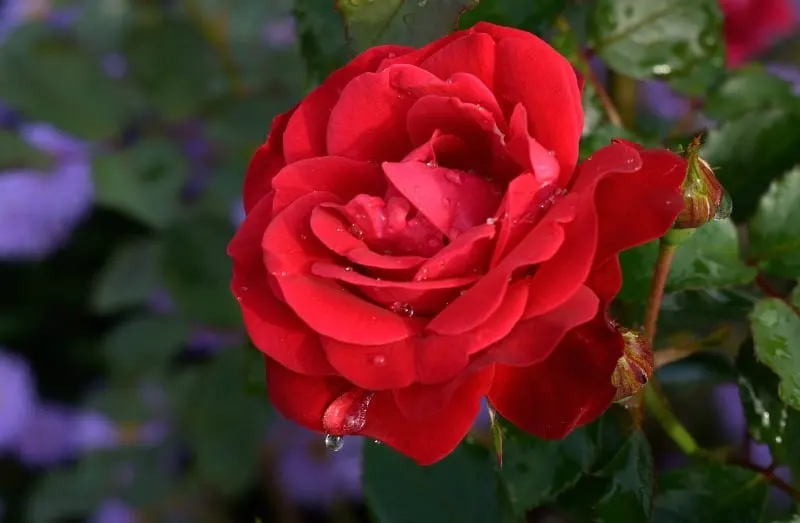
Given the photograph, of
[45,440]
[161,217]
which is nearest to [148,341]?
[161,217]

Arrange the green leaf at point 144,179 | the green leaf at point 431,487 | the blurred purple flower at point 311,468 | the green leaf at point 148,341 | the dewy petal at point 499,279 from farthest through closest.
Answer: the blurred purple flower at point 311,468 < the green leaf at point 148,341 < the green leaf at point 144,179 < the green leaf at point 431,487 < the dewy petal at point 499,279

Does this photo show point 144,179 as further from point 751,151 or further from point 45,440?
point 751,151

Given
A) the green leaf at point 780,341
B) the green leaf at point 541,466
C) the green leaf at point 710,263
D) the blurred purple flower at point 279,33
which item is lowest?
the blurred purple flower at point 279,33

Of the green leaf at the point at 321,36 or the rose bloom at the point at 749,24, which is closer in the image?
the green leaf at the point at 321,36

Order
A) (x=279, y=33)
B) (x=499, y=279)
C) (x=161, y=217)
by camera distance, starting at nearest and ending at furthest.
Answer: (x=499, y=279) < (x=161, y=217) < (x=279, y=33)

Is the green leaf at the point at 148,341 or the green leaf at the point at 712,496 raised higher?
the green leaf at the point at 712,496

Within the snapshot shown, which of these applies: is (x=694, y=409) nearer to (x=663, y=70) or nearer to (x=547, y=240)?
(x=663, y=70)

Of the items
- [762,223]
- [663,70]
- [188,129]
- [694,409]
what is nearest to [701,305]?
[762,223]

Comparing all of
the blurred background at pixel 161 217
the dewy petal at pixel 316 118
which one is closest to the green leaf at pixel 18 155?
the blurred background at pixel 161 217

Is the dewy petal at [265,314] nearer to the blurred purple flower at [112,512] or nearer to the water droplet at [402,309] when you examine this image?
the water droplet at [402,309]
